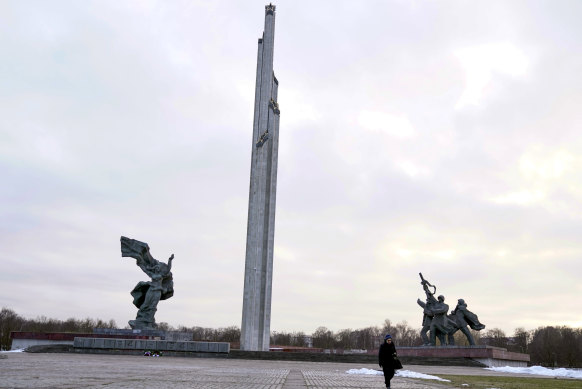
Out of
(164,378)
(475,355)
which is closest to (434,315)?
(475,355)

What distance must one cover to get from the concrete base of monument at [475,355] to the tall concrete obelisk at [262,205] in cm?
1584

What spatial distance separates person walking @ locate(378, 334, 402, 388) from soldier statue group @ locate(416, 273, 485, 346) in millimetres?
17243

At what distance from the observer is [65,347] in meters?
22.8

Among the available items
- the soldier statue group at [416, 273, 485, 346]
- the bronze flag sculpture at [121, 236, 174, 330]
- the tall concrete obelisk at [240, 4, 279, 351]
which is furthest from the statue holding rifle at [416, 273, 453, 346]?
the tall concrete obelisk at [240, 4, 279, 351]

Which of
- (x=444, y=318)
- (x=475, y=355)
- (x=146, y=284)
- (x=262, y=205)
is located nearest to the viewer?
(x=475, y=355)

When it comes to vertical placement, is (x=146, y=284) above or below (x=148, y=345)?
above

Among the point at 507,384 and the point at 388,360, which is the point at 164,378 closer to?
the point at 388,360

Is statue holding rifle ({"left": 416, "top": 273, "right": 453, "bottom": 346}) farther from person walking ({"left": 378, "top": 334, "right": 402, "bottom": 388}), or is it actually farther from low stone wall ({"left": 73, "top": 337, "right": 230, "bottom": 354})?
person walking ({"left": 378, "top": 334, "right": 402, "bottom": 388})

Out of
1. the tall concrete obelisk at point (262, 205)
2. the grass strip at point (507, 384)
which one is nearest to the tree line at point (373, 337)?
the tall concrete obelisk at point (262, 205)

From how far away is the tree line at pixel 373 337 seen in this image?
58.3 metres

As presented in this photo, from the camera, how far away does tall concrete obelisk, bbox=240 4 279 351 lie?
38375 mm

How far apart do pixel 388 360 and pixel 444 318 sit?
17.9m

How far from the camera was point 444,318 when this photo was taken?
81.7ft

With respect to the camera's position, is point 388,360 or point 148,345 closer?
point 388,360
